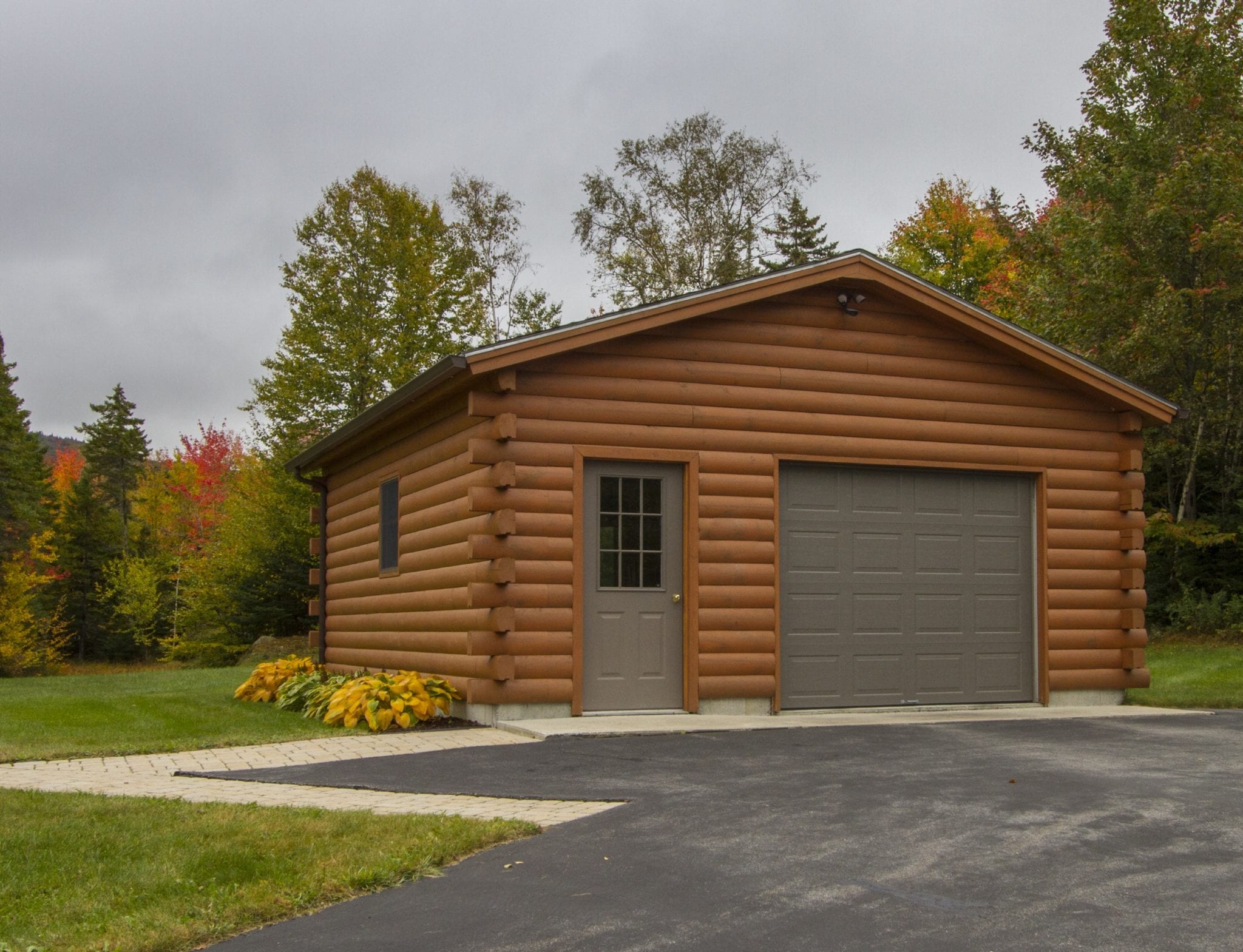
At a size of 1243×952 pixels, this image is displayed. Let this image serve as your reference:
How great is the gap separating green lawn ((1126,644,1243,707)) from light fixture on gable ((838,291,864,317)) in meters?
4.97

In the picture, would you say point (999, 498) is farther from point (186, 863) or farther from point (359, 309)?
point (359, 309)

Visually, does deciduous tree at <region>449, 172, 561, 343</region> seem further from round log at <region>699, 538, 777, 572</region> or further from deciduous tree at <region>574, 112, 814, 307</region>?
round log at <region>699, 538, 777, 572</region>

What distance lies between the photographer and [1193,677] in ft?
51.6

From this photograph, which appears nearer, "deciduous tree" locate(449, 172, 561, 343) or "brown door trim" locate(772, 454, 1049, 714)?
"brown door trim" locate(772, 454, 1049, 714)

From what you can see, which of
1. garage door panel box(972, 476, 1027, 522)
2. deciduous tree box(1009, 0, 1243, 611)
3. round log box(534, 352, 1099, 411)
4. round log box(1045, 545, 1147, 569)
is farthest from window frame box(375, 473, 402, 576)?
deciduous tree box(1009, 0, 1243, 611)

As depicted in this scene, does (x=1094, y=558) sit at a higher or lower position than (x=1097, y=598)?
higher

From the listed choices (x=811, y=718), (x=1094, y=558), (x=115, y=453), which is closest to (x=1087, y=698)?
(x=1094, y=558)

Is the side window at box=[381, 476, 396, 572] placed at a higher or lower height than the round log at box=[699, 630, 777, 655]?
higher

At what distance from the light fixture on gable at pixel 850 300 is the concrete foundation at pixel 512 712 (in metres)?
4.57

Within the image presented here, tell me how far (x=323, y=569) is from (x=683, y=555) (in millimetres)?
7635

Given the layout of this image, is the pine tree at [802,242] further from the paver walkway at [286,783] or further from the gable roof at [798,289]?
the paver walkway at [286,783]

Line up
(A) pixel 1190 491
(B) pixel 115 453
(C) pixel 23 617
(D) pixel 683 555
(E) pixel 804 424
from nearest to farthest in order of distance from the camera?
(D) pixel 683 555 < (E) pixel 804 424 < (A) pixel 1190 491 < (C) pixel 23 617 < (B) pixel 115 453

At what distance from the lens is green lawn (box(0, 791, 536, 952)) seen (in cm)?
455

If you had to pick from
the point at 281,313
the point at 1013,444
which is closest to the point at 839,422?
the point at 1013,444
